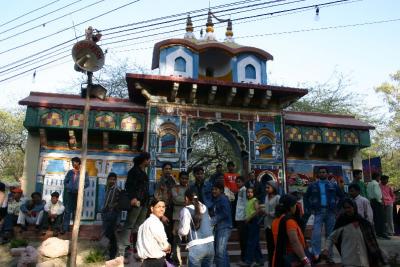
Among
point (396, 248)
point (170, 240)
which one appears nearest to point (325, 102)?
point (396, 248)

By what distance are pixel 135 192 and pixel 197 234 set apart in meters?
1.93

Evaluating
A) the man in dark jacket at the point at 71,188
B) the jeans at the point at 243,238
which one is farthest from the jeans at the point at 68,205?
the jeans at the point at 243,238

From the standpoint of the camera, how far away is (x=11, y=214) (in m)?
9.31

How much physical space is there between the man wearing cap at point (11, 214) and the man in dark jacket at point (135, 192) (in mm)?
3530

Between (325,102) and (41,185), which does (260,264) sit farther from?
(325,102)

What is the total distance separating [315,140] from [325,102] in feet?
40.4

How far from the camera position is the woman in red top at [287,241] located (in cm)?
442

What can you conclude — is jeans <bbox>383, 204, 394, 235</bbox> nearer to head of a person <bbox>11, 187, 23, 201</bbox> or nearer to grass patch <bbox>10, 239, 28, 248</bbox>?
grass patch <bbox>10, 239, 28, 248</bbox>

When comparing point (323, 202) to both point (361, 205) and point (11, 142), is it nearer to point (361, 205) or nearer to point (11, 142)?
point (361, 205)

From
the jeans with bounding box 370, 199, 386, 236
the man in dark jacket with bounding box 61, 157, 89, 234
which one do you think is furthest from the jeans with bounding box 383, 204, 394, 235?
the man in dark jacket with bounding box 61, 157, 89, 234

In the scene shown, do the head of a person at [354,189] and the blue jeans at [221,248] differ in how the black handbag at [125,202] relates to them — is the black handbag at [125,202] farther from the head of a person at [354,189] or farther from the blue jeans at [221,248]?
the head of a person at [354,189]

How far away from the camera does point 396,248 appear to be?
8969 mm

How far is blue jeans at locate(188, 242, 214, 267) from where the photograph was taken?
517 centimetres

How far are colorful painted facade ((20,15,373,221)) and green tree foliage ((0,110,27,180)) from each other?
18.1 metres
